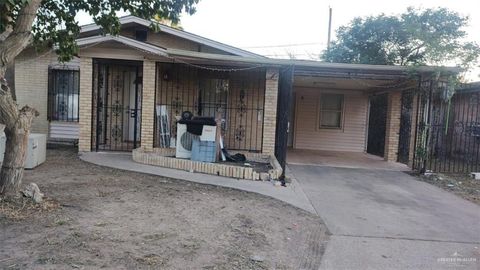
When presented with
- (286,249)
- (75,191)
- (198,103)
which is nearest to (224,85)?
(198,103)

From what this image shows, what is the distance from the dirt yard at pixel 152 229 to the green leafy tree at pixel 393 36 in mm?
12917

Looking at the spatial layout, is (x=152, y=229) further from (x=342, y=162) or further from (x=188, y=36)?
(x=342, y=162)

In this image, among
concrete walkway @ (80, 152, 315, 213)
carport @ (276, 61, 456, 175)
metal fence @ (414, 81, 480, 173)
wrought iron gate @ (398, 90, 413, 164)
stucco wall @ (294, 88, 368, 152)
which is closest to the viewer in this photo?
concrete walkway @ (80, 152, 315, 213)

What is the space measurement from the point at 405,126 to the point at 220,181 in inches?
291

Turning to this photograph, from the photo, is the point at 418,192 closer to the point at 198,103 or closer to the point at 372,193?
the point at 372,193

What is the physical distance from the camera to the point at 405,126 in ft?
42.0

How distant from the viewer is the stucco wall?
16.3 m

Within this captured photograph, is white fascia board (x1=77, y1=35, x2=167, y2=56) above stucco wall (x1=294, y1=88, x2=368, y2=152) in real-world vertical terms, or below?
above

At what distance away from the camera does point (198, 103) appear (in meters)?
12.5

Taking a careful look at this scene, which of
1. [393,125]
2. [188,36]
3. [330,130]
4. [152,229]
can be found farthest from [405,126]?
[152,229]

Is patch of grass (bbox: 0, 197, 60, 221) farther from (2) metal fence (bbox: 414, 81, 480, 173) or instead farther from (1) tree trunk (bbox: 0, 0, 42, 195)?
(2) metal fence (bbox: 414, 81, 480, 173)

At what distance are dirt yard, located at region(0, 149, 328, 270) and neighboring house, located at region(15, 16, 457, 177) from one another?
388 cm

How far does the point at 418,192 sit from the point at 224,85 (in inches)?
247

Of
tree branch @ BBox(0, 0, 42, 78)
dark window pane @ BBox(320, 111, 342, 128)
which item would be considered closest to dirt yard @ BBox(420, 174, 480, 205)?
dark window pane @ BBox(320, 111, 342, 128)
